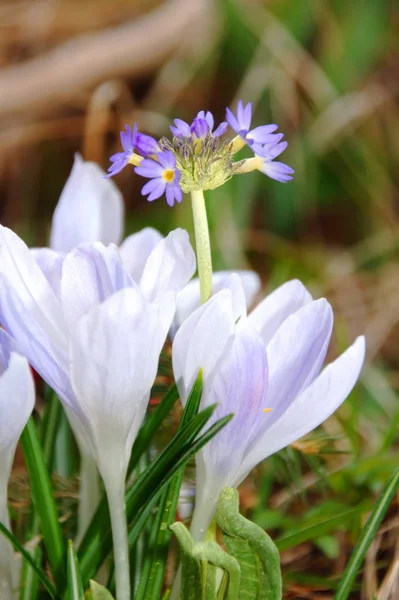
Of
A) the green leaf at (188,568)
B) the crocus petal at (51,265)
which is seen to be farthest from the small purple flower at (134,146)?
Result: the green leaf at (188,568)

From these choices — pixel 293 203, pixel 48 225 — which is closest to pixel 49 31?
pixel 48 225

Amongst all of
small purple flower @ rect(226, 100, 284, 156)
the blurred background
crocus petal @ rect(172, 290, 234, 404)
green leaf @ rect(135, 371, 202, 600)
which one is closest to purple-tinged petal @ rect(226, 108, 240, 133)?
small purple flower @ rect(226, 100, 284, 156)

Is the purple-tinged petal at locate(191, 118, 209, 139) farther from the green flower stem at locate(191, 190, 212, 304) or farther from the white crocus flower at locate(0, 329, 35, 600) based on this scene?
the white crocus flower at locate(0, 329, 35, 600)

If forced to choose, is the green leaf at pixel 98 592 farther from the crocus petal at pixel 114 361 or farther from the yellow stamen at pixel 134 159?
the yellow stamen at pixel 134 159

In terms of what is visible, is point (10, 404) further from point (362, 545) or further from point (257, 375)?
point (362, 545)

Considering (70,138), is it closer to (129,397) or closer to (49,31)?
(49,31)

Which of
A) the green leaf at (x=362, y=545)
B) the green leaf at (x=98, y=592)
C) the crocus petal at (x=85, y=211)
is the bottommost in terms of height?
the green leaf at (x=362, y=545)
